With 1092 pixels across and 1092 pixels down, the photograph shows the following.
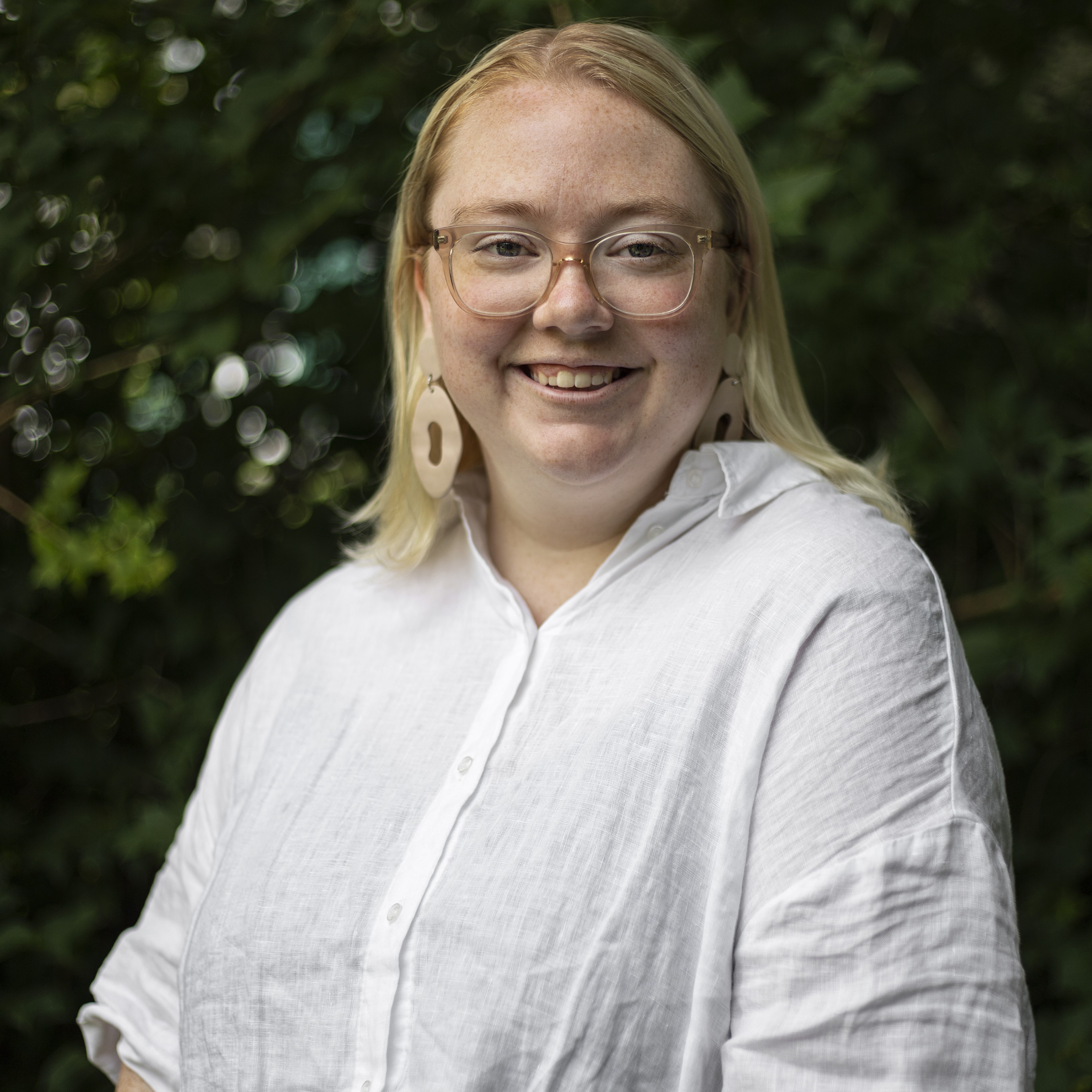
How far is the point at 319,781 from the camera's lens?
1.33 metres

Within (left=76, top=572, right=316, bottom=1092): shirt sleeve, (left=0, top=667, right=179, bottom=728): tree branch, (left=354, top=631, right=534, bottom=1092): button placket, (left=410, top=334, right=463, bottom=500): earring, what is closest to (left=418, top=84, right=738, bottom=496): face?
(left=410, top=334, right=463, bottom=500): earring

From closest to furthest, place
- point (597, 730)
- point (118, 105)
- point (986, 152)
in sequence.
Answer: point (597, 730) → point (118, 105) → point (986, 152)

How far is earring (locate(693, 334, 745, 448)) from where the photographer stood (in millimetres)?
1367

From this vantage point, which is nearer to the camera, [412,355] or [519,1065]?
[519,1065]

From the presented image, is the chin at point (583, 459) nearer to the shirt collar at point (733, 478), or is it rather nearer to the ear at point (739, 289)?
the shirt collar at point (733, 478)

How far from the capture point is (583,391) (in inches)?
48.6

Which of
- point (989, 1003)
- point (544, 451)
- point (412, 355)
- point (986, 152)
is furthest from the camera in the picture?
point (986, 152)

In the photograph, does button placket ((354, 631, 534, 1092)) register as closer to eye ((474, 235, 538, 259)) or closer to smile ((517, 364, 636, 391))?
smile ((517, 364, 636, 391))

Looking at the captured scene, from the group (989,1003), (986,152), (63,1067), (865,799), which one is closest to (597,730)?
(865,799)

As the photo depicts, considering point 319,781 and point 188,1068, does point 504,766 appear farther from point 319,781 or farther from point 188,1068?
point 188,1068

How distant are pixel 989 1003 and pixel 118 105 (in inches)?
77.2

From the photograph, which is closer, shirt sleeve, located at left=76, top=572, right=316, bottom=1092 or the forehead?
the forehead

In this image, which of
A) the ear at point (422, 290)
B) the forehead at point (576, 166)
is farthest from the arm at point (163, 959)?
the forehead at point (576, 166)

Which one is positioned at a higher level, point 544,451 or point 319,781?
point 544,451
